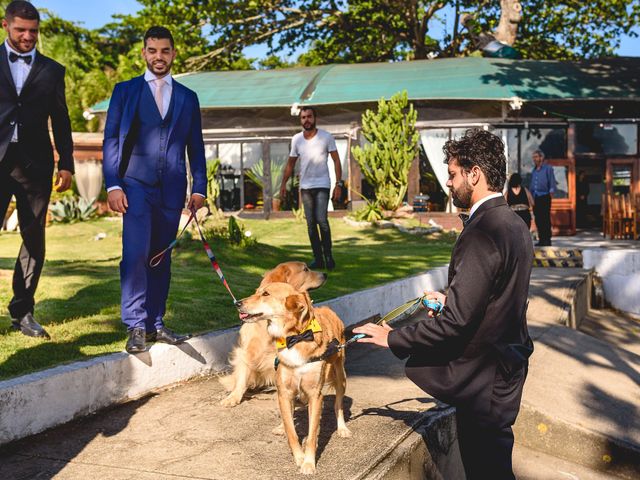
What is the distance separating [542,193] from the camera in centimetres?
1602

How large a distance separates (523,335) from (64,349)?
11.7 ft

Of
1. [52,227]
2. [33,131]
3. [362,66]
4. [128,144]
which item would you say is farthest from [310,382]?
[362,66]

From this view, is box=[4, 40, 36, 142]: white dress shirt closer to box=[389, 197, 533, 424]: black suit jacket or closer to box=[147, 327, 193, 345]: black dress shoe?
box=[147, 327, 193, 345]: black dress shoe

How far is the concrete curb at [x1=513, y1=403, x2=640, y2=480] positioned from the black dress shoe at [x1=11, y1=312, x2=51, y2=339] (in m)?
3.88

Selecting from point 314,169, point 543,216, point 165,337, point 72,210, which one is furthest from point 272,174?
point 165,337

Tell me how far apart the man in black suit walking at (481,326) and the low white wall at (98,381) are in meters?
2.27

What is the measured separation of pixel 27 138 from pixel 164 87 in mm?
1114

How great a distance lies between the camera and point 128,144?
5598 millimetres

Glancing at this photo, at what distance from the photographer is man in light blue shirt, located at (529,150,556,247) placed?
16.0m

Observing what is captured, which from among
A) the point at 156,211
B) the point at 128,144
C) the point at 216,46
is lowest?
the point at 156,211

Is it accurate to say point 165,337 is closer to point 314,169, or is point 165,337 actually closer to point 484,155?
point 484,155

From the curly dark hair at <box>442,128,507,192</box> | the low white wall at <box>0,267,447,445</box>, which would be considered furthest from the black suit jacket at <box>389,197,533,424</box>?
the low white wall at <box>0,267,447,445</box>

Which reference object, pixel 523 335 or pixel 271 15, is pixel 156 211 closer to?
pixel 523 335

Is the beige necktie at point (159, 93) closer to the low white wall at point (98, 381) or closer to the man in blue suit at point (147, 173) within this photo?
the man in blue suit at point (147, 173)
